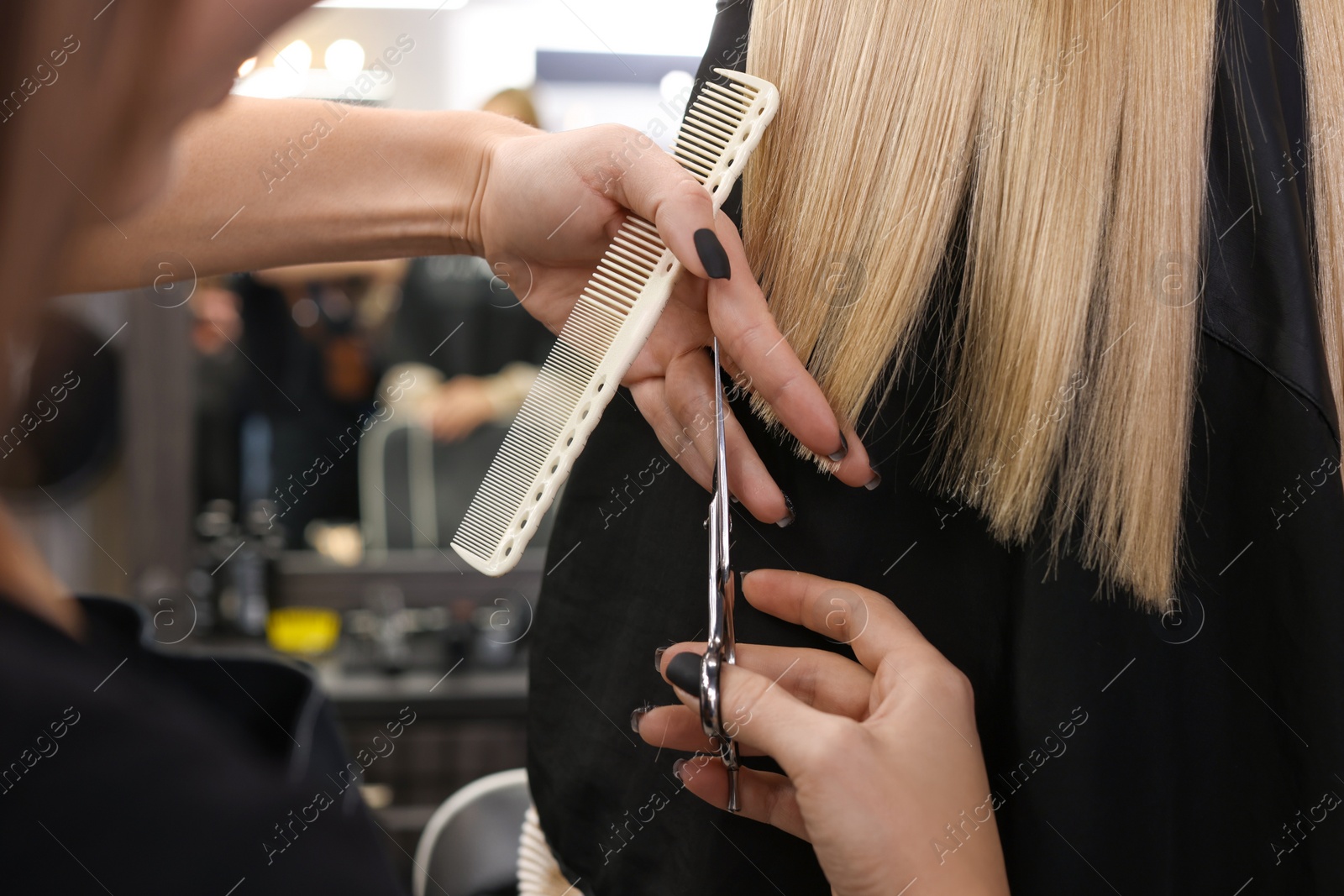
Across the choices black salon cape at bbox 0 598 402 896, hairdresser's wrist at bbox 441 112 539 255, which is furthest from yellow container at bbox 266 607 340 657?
black salon cape at bbox 0 598 402 896

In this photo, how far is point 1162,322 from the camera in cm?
53

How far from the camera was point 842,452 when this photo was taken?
562 millimetres

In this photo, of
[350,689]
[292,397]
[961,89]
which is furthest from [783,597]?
[292,397]

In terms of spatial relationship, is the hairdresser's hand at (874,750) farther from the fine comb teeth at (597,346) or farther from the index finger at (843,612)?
the fine comb teeth at (597,346)

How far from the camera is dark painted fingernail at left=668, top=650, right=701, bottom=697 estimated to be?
516mm

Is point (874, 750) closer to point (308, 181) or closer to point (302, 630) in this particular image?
point (308, 181)

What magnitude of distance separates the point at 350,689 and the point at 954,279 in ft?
5.09

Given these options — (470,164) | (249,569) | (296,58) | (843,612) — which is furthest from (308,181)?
(249,569)

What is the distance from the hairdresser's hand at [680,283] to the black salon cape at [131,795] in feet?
1.19

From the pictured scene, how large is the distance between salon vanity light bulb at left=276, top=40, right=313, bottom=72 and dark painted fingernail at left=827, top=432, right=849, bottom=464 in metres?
1.56

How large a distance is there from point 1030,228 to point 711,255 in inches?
8.0

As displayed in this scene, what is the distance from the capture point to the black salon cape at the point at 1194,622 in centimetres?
51

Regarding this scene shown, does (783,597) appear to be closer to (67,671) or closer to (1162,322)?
(1162,322)

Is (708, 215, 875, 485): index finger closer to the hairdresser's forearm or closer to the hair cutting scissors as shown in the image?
the hair cutting scissors
